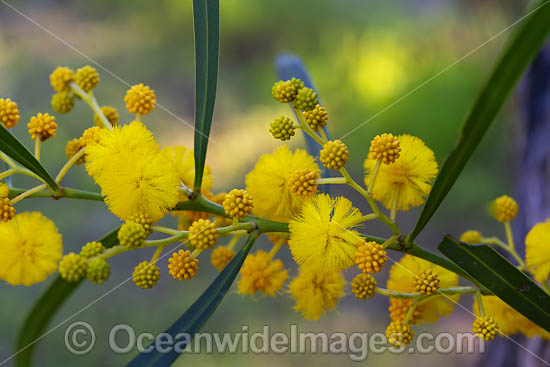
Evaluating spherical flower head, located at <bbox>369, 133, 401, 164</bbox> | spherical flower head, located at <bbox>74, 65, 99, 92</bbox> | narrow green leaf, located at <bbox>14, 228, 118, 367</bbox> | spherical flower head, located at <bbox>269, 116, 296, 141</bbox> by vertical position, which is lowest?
narrow green leaf, located at <bbox>14, 228, 118, 367</bbox>

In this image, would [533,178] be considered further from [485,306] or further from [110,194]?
[110,194]

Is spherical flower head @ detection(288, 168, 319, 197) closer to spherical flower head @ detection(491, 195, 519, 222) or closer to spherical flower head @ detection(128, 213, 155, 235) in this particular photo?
spherical flower head @ detection(128, 213, 155, 235)

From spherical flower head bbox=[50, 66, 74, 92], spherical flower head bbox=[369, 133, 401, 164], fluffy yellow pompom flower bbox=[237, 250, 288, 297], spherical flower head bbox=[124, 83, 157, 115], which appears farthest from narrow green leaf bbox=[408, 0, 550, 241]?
spherical flower head bbox=[50, 66, 74, 92]

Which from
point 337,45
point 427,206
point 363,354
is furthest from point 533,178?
point 337,45

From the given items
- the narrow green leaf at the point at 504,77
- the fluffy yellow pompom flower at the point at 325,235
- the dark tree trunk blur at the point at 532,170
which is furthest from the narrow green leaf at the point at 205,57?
the dark tree trunk blur at the point at 532,170

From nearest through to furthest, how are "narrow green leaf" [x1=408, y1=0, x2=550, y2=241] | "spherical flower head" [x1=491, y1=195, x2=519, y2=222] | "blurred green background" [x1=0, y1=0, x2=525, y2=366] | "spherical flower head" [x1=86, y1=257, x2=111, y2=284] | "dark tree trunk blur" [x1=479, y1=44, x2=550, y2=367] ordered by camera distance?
"narrow green leaf" [x1=408, y1=0, x2=550, y2=241] → "spherical flower head" [x1=86, y1=257, x2=111, y2=284] → "spherical flower head" [x1=491, y1=195, x2=519, y2=222] → "dark tree trunk blur" [x1=479, y1=44, x2=550, y2=367] → "blurred green background" [x1=0, y1=0, x2=525, y2=366]

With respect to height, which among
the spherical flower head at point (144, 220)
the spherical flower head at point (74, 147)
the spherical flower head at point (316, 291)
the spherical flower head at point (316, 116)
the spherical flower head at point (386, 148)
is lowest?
the spherical flower head at point (316, 291)

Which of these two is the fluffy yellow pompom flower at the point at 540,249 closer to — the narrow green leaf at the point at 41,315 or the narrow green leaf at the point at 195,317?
the narrow green leaf at the point at 195,317
